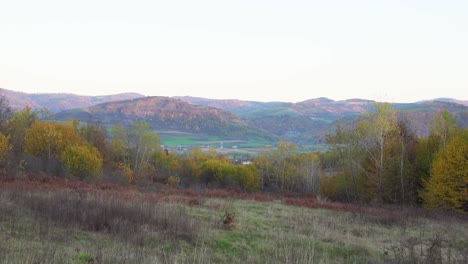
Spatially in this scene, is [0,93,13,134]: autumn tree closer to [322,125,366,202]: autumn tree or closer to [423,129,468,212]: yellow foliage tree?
[322,125,366,202]: autumn tree

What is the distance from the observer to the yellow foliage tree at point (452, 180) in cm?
2723

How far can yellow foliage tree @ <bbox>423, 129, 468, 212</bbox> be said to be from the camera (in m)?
27.2

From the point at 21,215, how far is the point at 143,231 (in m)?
3.80

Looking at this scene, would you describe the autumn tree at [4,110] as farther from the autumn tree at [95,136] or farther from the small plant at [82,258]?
the small plant at [82,258]

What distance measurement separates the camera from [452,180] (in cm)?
2791

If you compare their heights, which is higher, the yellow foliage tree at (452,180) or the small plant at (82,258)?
the small plant at (82,258)

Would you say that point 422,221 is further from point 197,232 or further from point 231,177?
point 231,177

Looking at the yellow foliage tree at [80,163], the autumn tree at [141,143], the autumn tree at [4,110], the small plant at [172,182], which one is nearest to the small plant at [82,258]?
the yellow foliage tree at [80,163]

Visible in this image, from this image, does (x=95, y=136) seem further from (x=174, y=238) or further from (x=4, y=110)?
(x=174, y=238)

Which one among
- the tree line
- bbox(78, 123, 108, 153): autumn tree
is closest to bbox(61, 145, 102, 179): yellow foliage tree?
the tree line

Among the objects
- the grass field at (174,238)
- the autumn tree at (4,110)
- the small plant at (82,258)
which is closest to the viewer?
the small plant at (82,258)

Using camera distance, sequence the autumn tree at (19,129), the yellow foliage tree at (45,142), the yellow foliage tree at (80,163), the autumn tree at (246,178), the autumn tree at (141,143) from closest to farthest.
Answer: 1. the yellow foliage tree at (80,163)
2. the yellow foliage tree at (45,142)
3. the autumn tree at (19,129)
4. the autumn tree at (246,178)
5. the autumn tree at (141,143)

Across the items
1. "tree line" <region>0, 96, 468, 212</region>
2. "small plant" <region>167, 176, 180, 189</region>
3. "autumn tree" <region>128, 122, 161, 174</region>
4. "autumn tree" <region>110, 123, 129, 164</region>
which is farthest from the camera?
"autumn tree" <region>110, 123, 129, 164</region>

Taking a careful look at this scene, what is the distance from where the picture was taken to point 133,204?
44.4 ft
